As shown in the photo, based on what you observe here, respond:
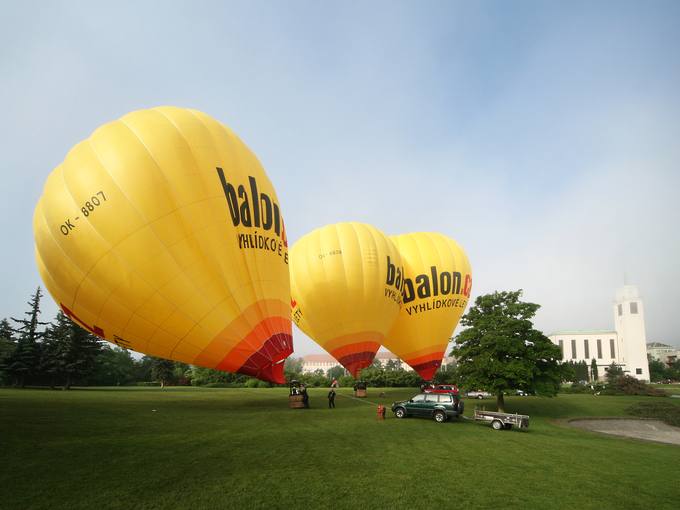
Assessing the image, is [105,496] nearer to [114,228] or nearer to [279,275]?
[114,228]

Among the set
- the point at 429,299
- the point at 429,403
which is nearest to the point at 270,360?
the point at 429,403

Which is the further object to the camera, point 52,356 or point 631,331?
point 631,331

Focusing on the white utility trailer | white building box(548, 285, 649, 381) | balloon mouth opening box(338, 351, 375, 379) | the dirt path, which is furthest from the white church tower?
the white utility trailer

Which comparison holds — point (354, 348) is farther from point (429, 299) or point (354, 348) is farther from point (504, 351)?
point (504, 351)

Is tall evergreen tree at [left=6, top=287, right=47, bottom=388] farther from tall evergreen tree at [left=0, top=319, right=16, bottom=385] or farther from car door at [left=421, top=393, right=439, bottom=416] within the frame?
car door at [left=421, top=393, right=439, bottom=416]

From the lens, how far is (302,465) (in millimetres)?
11891

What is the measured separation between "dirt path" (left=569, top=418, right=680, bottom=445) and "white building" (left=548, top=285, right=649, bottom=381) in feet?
359

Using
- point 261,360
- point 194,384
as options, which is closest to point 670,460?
point 261,360

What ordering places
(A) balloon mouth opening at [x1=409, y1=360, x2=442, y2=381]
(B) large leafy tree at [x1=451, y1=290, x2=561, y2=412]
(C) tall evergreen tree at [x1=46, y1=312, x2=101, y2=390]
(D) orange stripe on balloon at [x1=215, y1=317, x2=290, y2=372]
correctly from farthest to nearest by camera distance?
(C) tall evergreen tree at [x1=46, y1=312, x2=101, y2=390]
(A) balloon mouth opening at [x1=409, y1=360, x2=442, y2=381]
(B) large leafy tree at [x1=451, y1=290, x2=561, y2=412]
(D) orange stripe on balloon at [x1=215, y1=317, x2=290, y2=372]

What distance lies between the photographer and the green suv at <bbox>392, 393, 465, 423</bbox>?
2190cm

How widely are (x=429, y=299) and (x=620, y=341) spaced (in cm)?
13114

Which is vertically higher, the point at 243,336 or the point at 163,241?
the point at 163,241

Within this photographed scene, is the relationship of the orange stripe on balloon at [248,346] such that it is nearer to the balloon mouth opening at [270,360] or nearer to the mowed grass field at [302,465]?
the balloon mouth opening at [270,360]

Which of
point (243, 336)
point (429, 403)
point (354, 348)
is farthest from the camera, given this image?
point (354, 348)
